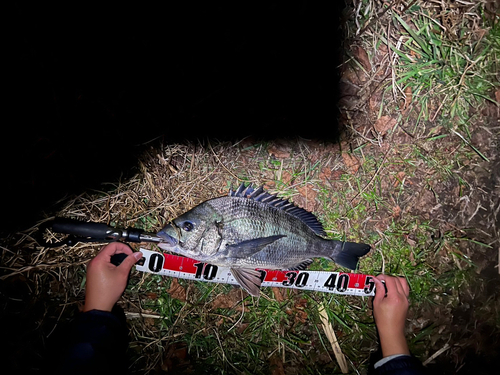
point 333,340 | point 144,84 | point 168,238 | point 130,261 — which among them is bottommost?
point 333,340

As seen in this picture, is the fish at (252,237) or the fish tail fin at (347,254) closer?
the fish at (252,237)

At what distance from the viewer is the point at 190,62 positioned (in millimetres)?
3023

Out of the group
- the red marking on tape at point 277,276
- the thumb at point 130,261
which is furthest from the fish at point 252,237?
the thumb at point 130,261

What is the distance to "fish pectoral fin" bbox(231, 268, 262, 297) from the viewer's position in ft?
9.22

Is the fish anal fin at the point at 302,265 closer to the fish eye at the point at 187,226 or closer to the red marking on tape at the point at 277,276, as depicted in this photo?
the red marking on tape at the point at 277,276

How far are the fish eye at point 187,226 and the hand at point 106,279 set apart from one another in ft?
2.28

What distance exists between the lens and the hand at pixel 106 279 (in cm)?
281

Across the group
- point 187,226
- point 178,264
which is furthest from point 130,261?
point 187,226

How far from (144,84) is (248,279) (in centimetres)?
221

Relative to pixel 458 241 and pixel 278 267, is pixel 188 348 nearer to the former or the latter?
pixel 278 267

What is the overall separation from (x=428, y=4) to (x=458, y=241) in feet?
8.42

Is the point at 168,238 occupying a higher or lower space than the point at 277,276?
higher

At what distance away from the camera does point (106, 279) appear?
9.25 feet

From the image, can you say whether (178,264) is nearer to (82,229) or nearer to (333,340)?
(82,229)
